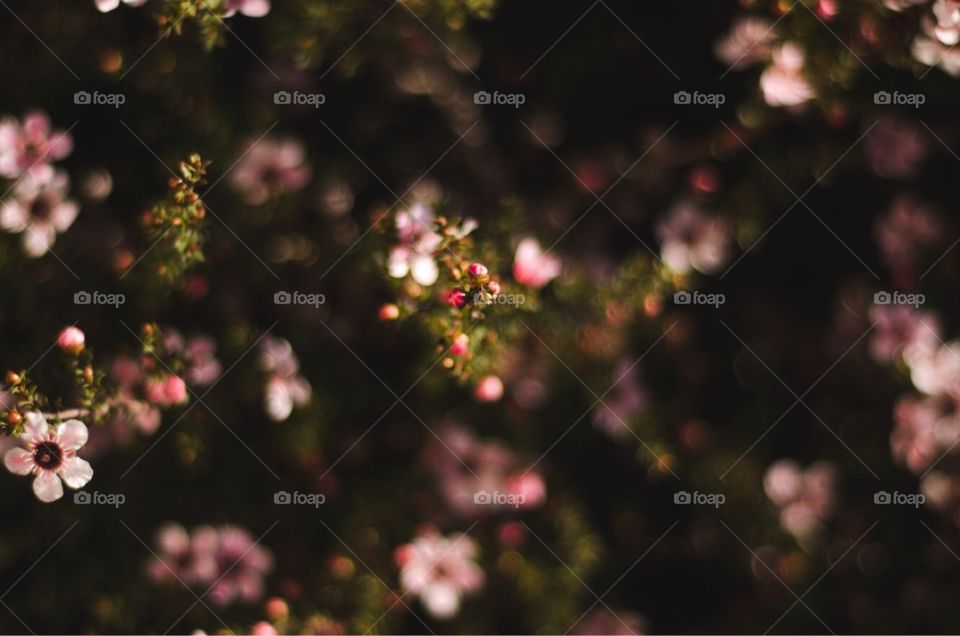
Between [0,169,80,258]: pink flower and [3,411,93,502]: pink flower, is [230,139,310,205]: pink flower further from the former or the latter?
[3,411,93,502]: pink flower

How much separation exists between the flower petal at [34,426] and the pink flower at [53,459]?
0.08ft

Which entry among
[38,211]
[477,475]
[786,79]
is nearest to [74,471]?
[38,211]

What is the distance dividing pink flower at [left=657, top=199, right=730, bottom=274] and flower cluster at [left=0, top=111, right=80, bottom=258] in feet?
5.58

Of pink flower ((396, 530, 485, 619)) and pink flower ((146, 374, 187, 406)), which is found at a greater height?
pink flower ((146, 374, 187, 406))

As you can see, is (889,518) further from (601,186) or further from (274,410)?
(274,410)

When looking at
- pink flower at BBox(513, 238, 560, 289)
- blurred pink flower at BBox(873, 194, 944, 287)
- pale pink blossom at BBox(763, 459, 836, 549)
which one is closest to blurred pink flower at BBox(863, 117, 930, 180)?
blurred pink flower at BBox(873, 194, 944, 287)

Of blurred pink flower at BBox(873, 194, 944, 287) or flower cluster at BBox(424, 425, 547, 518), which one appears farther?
blurred pink flower at BBox(873, 194, 944, 287)

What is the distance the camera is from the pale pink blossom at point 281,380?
85.9 inches

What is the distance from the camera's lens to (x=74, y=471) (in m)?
1.78

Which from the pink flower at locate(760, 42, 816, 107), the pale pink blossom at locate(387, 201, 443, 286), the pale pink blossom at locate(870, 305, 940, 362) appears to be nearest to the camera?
the pale pink blossom at locate(387, 201, 443, 286)

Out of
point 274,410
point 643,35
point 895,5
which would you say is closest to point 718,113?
point 643,35

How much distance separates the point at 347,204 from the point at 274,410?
2.22 feet

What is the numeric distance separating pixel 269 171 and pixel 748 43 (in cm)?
141

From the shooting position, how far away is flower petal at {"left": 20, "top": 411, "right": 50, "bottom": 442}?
1.70 m
